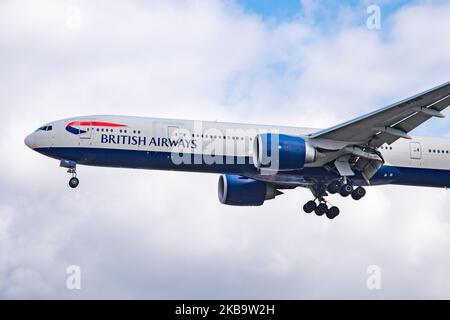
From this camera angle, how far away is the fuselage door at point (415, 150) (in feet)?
151

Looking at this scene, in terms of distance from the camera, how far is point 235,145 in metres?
43.3

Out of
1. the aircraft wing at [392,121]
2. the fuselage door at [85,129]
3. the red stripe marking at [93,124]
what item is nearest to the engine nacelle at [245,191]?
the aircraft wing at [392,121]

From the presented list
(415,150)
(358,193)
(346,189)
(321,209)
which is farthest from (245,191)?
(415,150)

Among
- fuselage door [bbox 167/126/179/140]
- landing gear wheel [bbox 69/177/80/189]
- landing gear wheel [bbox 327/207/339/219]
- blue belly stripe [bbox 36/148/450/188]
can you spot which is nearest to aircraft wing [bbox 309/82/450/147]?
blue belly stripe [bbox 36/148/450/188]

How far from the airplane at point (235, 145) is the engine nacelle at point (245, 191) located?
4044 mm

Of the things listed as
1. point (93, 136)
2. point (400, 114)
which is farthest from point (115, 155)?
point (400, 114)

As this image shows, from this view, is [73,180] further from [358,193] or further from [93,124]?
[358,193]

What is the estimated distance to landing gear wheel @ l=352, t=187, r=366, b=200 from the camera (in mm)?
44625

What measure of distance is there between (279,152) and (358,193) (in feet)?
18.4

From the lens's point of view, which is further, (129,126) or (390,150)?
(390,150)

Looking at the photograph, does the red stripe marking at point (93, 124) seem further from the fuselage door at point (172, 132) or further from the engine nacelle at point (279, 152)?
the engine nacelle at point (279, 152)
